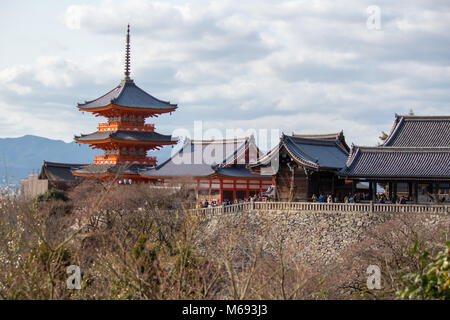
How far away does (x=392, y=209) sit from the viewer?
99.5ft

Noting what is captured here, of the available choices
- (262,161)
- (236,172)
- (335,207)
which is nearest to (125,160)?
(236,172)

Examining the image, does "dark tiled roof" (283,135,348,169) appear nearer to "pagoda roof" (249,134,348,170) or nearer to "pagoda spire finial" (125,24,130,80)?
"pagoda roof" (249,134,348,170)

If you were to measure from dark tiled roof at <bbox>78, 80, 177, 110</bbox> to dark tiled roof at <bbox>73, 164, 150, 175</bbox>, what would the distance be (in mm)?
4723

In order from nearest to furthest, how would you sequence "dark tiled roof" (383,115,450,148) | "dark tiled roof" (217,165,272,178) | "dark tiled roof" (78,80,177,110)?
"dark tiled roof" (383,115,450,148) < "dark tiled roof" (217,165,272,178) < "dark tiled roof" (78,80,177,110)

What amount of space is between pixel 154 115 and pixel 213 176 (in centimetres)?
1069

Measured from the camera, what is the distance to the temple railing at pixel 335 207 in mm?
29375

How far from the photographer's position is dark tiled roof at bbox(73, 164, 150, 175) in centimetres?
4553

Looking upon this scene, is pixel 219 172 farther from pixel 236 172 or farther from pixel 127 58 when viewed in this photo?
pixel 127 58

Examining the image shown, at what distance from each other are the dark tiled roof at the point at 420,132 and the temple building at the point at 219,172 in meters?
9.40

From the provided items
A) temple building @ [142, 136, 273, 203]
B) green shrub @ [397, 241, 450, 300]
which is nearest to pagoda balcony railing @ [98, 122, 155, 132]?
temple building @ [142, 136, 273, 203]

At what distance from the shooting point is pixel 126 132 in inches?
1913

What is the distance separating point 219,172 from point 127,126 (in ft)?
36.0

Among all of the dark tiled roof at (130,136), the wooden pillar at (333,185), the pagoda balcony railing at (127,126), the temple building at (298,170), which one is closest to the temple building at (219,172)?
the dark tiled roof at (130,136)
